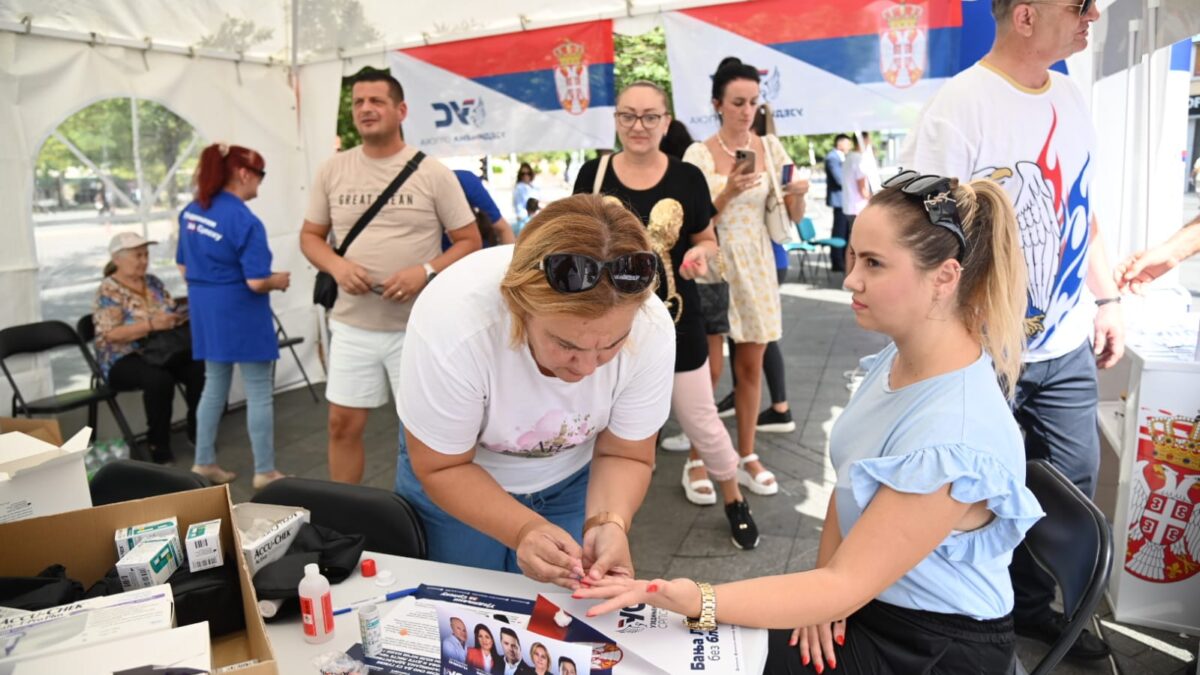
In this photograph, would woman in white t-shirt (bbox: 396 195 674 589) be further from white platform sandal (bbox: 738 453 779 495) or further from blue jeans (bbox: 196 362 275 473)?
blue jeans (bbox: 196 362 275 473)

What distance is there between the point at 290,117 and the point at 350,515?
4471 millimetres

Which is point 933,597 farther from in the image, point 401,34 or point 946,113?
point 401,34

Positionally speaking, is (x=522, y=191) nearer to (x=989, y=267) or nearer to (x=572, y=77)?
(x=572, y=77)

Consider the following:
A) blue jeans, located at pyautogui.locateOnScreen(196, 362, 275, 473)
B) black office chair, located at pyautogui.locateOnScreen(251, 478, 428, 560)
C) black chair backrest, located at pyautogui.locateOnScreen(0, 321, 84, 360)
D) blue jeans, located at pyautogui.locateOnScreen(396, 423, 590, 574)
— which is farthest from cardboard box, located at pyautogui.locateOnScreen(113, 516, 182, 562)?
black chair backrest, located at pyautogui.locateOnScreen(0, 321, 84, 360)

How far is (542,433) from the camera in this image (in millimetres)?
1585

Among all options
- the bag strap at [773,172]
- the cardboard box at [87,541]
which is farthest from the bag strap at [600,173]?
the cardboard box at [87,541]

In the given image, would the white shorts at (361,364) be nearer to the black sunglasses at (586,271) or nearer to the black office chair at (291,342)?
the black sunglasses at (586,271)

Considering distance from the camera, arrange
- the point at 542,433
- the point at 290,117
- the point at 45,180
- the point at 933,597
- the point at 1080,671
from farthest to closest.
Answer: the point at 290,117, the point at 45,180, the point at 1080,671, the point at 542,433, the point at 933,597

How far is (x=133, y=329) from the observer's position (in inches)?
170

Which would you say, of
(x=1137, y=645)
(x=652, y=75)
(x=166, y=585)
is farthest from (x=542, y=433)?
(x=652, y=75)

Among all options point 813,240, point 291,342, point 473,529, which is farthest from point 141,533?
point 813,240

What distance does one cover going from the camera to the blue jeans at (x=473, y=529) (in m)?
1.76

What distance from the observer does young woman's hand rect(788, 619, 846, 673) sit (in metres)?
1.42

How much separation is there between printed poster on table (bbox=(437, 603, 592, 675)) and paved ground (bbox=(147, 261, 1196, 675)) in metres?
0.41
